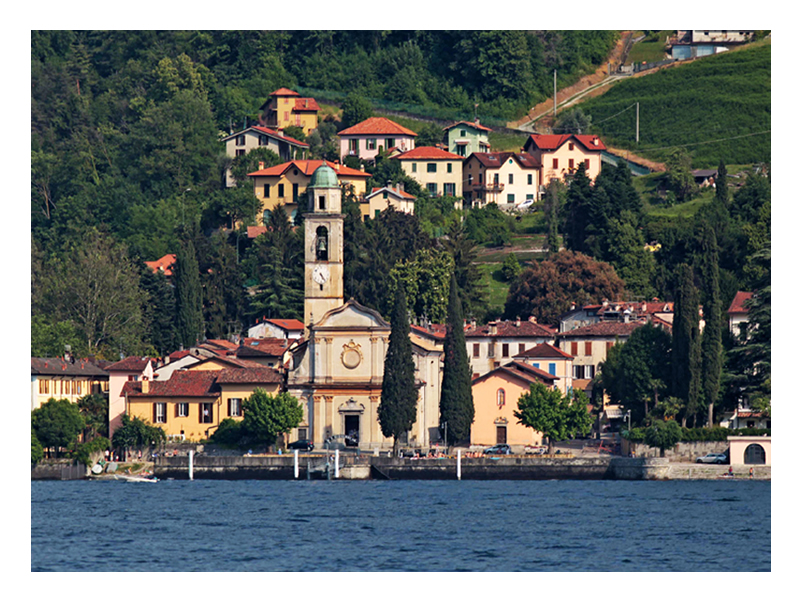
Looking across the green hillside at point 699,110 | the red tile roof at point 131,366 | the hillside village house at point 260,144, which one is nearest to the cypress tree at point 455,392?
the red tile roof at point 131,366

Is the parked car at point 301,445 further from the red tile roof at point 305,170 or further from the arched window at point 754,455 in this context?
the red tile roof at point 305,170

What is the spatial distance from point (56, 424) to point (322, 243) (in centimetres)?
1711

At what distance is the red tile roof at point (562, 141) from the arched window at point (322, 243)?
142 feet

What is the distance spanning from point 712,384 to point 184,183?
2413 inches

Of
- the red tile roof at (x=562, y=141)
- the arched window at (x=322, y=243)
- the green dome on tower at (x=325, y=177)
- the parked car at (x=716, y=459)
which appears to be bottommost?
the parked car at (x=716, y=459)

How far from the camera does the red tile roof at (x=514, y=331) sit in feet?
291

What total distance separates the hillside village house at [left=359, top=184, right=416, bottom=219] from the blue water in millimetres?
44877

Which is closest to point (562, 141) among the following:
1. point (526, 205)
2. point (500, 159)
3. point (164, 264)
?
point (500, 159)

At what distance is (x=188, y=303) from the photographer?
9088 cm

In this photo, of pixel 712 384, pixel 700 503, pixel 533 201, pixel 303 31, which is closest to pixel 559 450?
pixel 712 384

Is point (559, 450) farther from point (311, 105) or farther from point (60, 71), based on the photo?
point (60, 71)

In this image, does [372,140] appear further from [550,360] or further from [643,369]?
[643,369]

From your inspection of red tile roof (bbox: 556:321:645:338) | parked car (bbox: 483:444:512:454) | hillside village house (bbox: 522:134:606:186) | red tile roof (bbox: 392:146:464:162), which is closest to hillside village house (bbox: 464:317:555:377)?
red tile roof (bbox: 556:321:645:338)

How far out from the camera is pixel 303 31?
139375 millimetres
